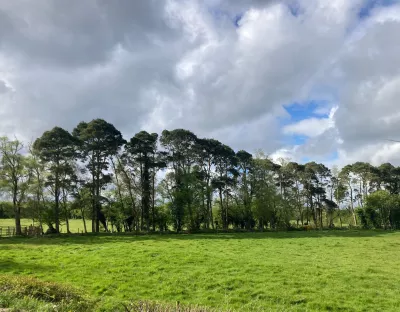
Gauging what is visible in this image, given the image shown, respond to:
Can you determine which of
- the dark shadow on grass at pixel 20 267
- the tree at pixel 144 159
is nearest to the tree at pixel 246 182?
the tree at pixel 144 159

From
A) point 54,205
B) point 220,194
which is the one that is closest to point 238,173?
point 220,194

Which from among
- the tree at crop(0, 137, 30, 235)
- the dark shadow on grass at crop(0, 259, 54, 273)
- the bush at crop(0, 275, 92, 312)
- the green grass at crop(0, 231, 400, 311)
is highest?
the tree at crop(0, 137, 30, 235)

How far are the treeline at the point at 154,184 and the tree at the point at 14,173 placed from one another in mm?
122

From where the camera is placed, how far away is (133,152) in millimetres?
51094

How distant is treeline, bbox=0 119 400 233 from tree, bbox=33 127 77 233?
5.3 inches

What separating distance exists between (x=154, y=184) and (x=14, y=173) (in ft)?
70.3

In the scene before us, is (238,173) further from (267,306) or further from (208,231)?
(267,306)

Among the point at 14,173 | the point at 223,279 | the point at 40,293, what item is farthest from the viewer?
the point at 14,173

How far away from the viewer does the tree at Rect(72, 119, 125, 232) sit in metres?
47.9

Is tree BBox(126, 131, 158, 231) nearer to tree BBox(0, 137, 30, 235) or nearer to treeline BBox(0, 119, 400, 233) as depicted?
treeline BBox(0, 119, 400, 233)

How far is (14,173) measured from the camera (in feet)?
143

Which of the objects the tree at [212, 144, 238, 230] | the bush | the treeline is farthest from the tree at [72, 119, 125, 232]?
the bush

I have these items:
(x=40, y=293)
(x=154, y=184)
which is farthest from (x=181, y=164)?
(x=40, y=293)

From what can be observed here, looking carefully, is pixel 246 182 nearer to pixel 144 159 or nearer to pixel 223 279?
pixel 144 159
